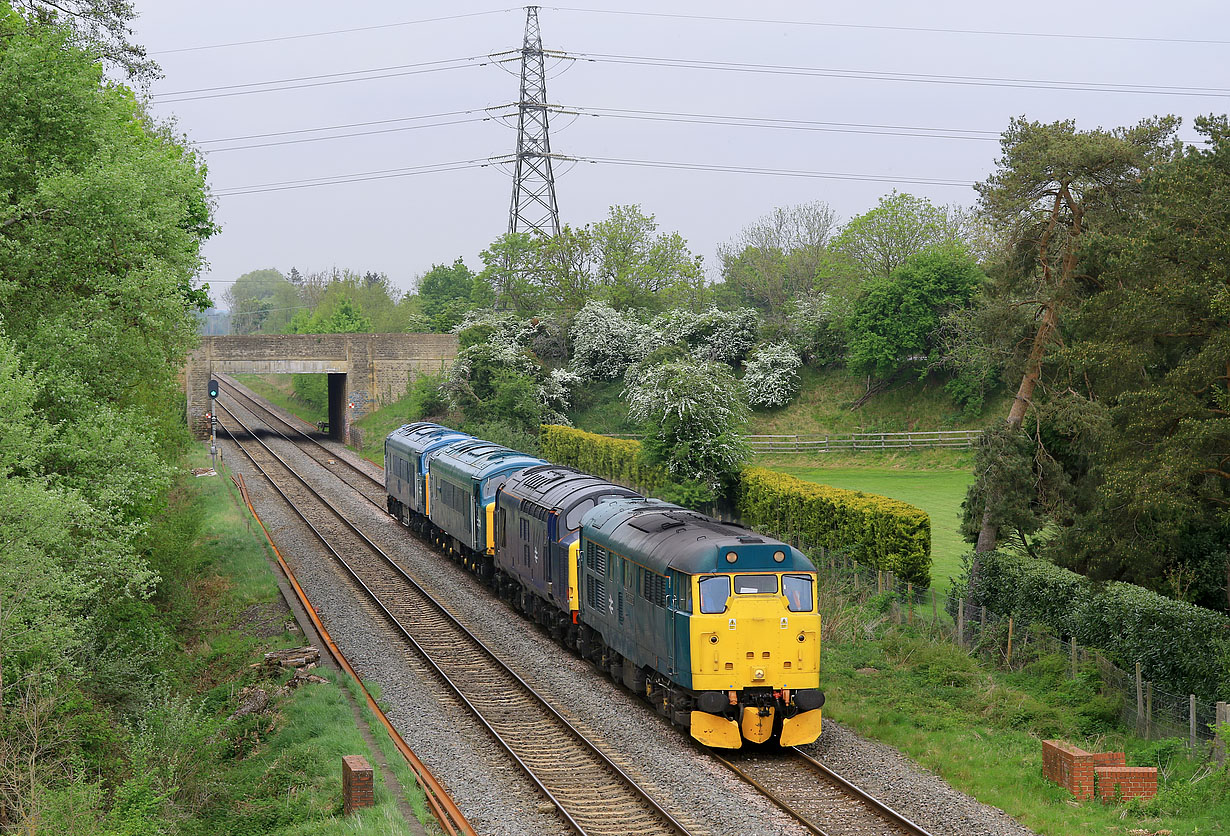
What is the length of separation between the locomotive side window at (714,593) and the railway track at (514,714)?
2.72m

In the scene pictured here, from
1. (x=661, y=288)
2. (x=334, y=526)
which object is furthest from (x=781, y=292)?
(x=334, y=526)

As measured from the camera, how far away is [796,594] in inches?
664

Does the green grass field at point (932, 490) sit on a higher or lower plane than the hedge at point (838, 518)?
lower

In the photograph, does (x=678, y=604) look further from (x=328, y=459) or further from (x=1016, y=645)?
(x=328, y=459)

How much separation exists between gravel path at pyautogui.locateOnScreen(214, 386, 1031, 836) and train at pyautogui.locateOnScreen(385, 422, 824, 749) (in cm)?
53

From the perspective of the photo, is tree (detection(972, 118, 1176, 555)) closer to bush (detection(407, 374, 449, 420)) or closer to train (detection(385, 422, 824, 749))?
train (detection(385, 422, 824, 749))

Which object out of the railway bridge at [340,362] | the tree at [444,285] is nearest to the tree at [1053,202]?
the railway bridge at [340,362]

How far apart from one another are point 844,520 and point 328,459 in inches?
1434

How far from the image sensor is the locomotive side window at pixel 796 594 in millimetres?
16812

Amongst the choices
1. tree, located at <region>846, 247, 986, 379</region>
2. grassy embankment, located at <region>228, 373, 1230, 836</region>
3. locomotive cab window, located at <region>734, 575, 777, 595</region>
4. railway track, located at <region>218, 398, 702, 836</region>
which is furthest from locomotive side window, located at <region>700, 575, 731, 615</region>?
tree, located at <region>846, 247, 986, 379</region>

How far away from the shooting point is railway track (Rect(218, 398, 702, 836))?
14445 millimetres

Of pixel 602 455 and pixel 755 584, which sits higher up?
pixel 755 584

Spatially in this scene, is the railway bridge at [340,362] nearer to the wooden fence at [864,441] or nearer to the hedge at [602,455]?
the hedge at [602,455]

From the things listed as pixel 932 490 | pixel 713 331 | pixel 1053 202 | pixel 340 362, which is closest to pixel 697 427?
pixel 1053 202
